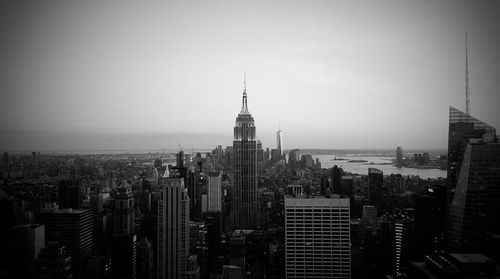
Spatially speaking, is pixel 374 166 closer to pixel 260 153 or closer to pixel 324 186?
pixel 324 186

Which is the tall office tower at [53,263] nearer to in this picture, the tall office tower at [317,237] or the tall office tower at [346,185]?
the tall office tower at [317,237]

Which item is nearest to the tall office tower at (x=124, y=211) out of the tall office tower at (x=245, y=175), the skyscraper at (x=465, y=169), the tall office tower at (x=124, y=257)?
the tall office tower at (x=124, y=257)

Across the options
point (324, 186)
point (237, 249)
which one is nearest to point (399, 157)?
point (324, 186)

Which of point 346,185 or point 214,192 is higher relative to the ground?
point 346,185

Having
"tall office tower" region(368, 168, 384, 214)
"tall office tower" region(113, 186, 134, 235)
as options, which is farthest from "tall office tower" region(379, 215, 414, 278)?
"tall office tower" region(113, 186, 134, 235)

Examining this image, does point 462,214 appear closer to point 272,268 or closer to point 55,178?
point 272,268

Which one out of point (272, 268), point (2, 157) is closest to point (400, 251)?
point (272, 268)
